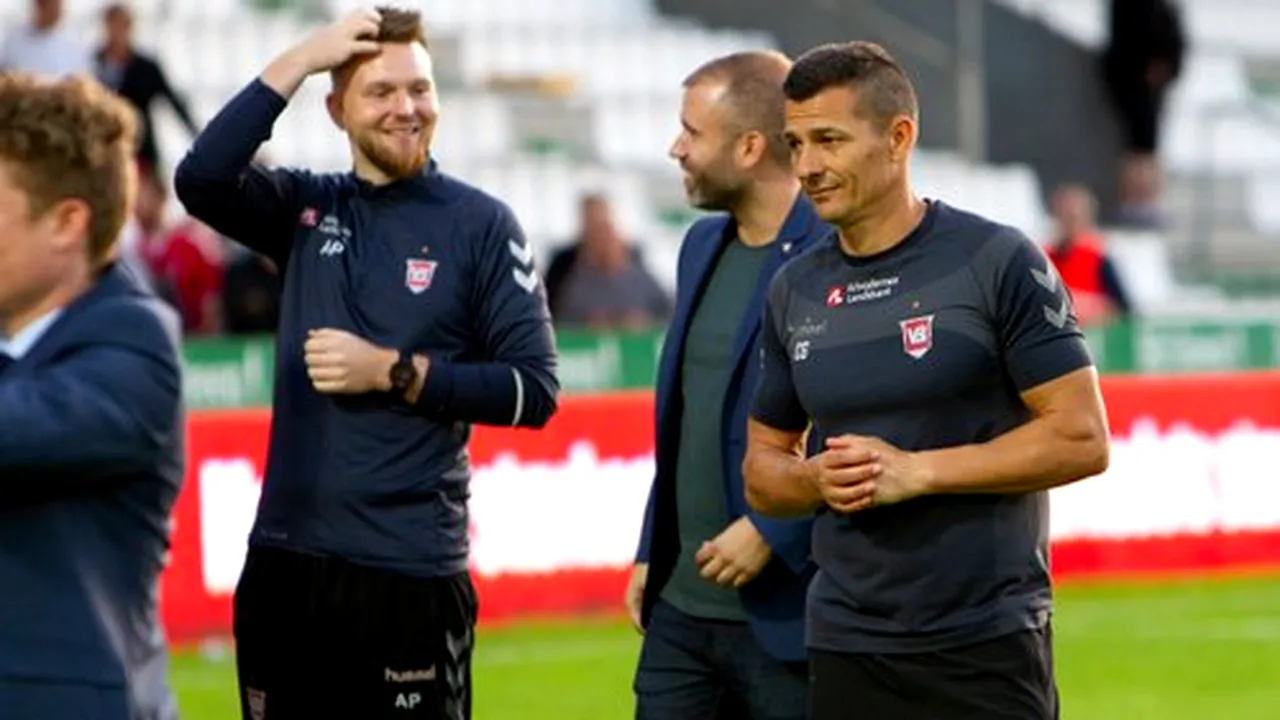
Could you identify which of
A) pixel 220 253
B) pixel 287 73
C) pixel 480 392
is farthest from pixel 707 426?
pixel 220 253

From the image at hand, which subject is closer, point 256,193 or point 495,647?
point 256,193

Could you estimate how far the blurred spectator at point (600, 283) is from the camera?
770 inches

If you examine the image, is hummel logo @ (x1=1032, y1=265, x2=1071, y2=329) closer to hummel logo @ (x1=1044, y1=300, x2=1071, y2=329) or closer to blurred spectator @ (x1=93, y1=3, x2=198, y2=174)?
hummel logo @ (x1=1044, y1=300, x2=1071, y2=329)

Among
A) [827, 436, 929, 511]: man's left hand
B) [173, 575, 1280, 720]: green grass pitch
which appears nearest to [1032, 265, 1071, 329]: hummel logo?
[827, 436, 929, 511]: man's left hand

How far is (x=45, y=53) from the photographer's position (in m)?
19.6

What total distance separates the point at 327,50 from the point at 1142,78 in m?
18.1

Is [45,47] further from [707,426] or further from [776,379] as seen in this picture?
[776,379]

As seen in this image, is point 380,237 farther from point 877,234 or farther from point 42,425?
point 42,425

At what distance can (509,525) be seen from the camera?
51.8 feet

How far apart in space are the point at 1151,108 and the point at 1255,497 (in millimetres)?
7932

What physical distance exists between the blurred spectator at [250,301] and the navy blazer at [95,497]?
1249 cm

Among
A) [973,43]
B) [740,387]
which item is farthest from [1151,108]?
[740,387]

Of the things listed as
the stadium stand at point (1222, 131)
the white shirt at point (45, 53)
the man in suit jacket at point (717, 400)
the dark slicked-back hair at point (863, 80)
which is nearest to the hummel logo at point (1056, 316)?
the dark slicked-back hair at point (863, 80)

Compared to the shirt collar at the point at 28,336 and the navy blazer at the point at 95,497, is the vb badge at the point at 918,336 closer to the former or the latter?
the navy blazer at the point at 95,497
